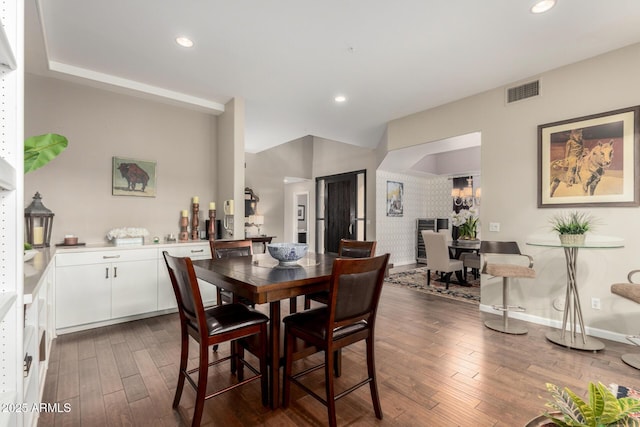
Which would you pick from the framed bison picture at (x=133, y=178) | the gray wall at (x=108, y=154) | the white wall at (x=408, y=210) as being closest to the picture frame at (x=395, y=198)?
the white wall at (x=408, y=210)

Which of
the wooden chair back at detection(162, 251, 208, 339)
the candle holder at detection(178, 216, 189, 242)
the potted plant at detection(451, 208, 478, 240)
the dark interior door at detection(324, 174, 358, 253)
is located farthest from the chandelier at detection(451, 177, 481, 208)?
the wooden chair back at detection(162, 251, 208, 339)

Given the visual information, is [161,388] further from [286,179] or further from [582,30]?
[286,179]

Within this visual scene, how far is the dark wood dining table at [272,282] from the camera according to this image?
1575 millimetres

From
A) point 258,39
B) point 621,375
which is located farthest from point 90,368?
point 621,375

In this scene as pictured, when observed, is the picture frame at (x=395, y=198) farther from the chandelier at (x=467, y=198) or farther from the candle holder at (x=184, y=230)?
the candle holder at (x=184, y=230)

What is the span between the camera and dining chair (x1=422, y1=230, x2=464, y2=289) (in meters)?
4.88

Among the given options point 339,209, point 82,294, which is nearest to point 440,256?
point 339,209

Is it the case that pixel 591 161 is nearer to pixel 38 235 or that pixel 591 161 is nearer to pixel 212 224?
pixel 212 224

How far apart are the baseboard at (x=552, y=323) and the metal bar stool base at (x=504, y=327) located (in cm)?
31

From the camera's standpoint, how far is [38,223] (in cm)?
311

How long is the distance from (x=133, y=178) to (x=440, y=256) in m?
4.65

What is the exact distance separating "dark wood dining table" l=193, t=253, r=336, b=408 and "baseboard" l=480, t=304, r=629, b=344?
2750mm

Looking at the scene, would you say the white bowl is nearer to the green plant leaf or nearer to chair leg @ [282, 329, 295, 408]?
the green plant leaf

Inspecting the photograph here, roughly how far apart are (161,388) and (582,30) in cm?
445
